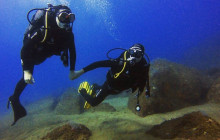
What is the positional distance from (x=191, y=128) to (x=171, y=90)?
141 inches

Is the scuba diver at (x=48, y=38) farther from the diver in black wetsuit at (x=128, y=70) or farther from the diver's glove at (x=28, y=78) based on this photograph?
the diver in black wetsuit at (x=128, y=70)

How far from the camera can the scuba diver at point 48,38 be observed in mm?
4148

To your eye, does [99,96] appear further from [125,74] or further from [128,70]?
[128,70]

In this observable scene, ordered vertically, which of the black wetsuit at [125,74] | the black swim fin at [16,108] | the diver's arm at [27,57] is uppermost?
the diver's arm at [27,57]

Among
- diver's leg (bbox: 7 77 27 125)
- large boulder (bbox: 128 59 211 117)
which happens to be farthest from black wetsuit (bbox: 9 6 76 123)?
A: large boulder (bbox: 128 59 211 117)

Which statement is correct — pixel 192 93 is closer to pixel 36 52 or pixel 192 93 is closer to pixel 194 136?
pixel 194 136

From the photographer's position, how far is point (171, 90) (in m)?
6.96

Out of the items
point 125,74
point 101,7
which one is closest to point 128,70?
point 125,74

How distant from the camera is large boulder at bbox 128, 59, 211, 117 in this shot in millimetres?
6613

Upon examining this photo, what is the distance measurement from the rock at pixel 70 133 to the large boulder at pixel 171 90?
3305 millimetres

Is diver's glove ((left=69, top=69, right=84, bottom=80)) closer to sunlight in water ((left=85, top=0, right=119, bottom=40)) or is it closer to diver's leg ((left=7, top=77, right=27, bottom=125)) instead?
diver's leg ((left=7, top=77, right=27, bottom=125))

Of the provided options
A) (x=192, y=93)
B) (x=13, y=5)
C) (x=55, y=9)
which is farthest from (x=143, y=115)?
(x=13, y=5)

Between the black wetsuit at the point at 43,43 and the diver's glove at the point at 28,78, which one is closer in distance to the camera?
the diver's glove at the point at 28,78

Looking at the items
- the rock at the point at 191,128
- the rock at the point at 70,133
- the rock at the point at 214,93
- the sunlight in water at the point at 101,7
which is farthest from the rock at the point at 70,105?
the sunlight in water at the point at 101,7
